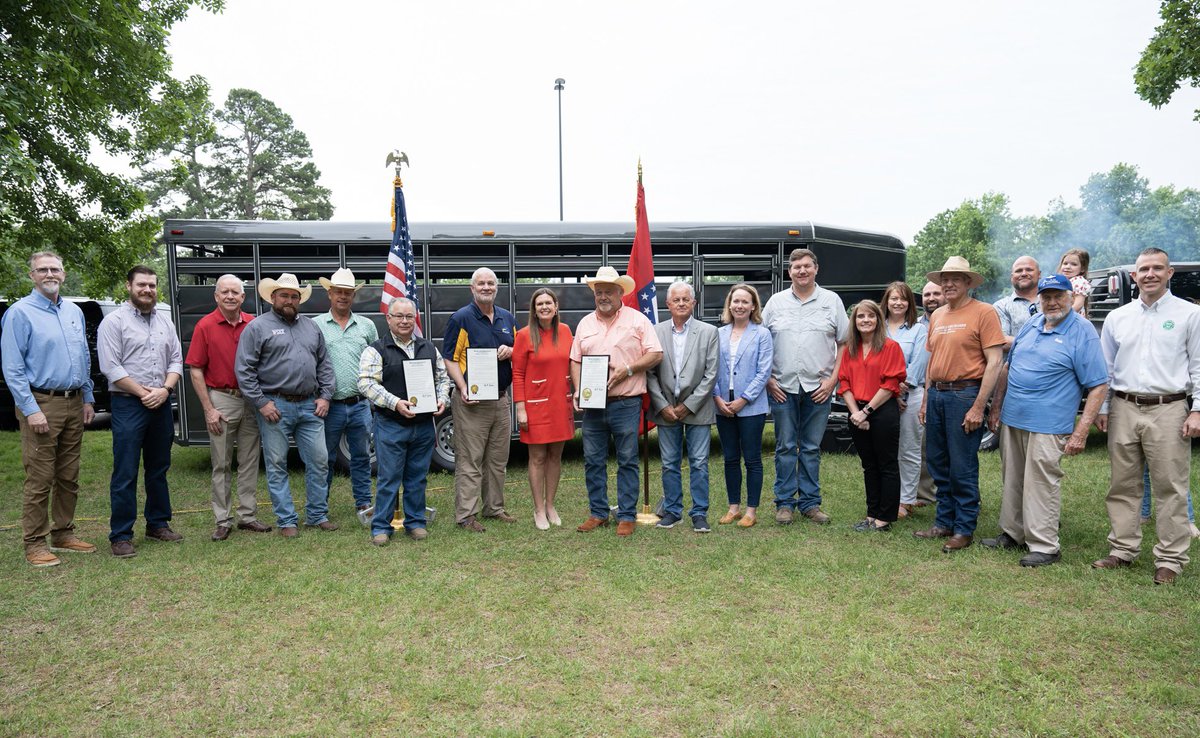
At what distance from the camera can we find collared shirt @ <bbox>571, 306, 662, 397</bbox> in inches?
228

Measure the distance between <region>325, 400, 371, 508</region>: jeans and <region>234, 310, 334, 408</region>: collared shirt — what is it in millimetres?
362

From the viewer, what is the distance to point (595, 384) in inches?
223

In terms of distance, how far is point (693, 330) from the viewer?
19.2 ft

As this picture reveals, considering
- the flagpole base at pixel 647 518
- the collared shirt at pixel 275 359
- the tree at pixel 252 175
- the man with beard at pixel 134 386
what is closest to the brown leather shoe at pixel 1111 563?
the flagpole base at pixel 647 518

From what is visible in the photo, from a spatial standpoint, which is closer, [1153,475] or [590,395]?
[1153,475]

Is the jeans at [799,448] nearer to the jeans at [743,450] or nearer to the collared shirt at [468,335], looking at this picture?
the jeans at [743,450]

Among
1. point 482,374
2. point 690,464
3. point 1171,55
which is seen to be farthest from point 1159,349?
point 1171,55

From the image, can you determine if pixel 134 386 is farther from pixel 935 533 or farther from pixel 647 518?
pixel 935 533

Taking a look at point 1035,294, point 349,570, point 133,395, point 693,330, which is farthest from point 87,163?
point 1035,294

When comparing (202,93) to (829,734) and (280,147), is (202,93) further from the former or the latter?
(280,147)

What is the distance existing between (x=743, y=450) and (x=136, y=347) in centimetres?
474

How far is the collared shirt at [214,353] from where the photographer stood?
5789 mm

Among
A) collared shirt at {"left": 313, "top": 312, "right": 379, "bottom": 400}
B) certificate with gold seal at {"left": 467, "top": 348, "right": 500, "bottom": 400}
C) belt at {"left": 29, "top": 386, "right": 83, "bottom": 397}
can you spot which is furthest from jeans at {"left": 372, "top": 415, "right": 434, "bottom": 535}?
belt at {"left": 29, "top": 386, "right": 83, "bottom": 397}

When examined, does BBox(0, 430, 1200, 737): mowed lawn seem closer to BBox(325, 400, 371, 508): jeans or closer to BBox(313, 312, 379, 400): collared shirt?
BBox(325, 400, 371, 508): jeans
